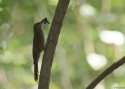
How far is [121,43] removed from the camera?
162 cm

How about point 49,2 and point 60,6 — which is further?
point 49,2

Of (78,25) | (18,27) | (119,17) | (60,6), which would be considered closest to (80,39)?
(78,25)

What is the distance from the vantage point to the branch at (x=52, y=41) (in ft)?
2.77

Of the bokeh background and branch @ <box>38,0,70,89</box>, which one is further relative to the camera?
the bokeh background

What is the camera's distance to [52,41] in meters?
0.85

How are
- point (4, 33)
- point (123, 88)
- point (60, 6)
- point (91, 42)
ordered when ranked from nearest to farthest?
point (60, 6) < point (123, 88) < point (4, 33) < point (91, 42)

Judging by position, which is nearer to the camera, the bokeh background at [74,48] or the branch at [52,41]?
the branch at [52,41]

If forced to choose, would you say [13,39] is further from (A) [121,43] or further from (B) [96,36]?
(A) [121,43]

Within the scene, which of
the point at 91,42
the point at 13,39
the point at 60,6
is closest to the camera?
the point at 60,6

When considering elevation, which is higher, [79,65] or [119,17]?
[119,17]

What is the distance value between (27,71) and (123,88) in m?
0.77

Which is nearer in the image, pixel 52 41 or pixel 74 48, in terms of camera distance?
pixel 52 41

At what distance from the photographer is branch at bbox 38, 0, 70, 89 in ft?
2.77

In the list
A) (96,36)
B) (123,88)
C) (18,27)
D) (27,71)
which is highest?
(18,27)
